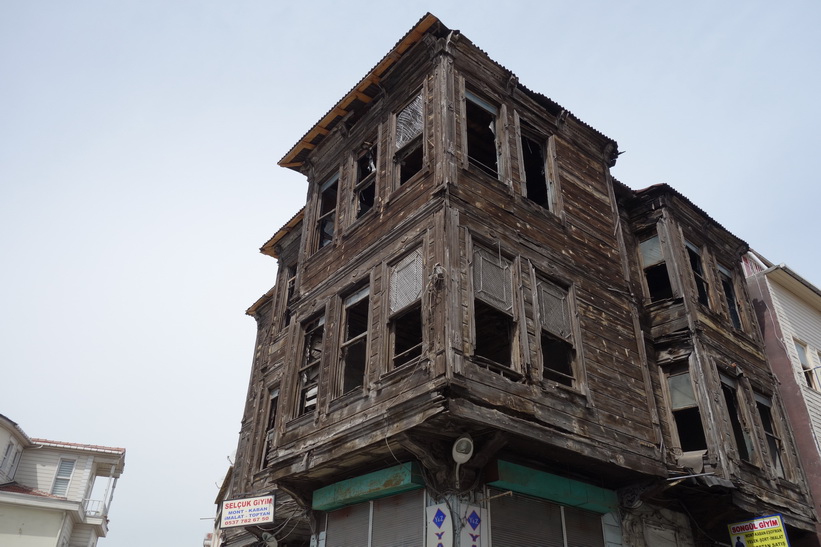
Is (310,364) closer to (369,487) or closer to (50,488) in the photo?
(369,487)

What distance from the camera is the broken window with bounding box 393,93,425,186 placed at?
11922 mm

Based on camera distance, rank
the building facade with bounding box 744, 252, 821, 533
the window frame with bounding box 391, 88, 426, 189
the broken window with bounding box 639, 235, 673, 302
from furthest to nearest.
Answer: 1. the building facade with bounding box 744, 252, 821, 533
2. the broken window with bounding box 639, 235, 673, 302
3. the window frame with bounding box 391, 88, 426, 189

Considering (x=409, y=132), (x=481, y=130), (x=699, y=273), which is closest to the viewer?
(x=409, y=132)

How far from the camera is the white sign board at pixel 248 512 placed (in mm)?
12305

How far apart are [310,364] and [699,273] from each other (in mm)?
10216

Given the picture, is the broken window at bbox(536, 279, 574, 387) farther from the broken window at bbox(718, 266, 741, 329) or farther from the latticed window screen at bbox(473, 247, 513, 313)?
the broken window at bbox(718, 266, 741, 329)

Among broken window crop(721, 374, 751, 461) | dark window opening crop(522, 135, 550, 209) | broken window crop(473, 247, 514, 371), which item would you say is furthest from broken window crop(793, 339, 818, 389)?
broken window crop(473, 247, 514, 371)

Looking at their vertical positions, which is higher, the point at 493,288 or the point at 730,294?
the point at 730,294

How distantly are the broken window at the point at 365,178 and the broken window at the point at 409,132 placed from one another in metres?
0.79

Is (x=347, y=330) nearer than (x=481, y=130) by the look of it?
Yes

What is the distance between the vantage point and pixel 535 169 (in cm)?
1401

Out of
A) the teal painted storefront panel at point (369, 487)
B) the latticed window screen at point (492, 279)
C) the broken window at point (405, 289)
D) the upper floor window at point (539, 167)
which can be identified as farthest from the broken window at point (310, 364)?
the upper floor window at point (539, 167)

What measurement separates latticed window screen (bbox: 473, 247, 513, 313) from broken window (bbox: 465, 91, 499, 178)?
1.87m

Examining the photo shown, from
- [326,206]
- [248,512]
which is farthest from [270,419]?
[326,206]
